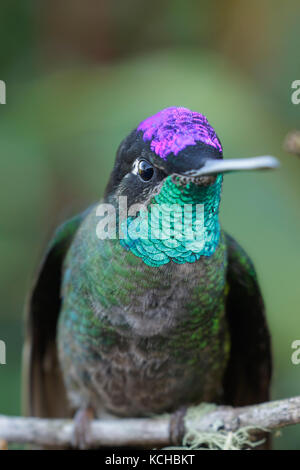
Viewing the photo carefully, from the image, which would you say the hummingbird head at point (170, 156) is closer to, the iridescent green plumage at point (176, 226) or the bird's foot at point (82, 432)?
the iridescent green plumage at point (176, 226)

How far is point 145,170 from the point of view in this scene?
1565mm

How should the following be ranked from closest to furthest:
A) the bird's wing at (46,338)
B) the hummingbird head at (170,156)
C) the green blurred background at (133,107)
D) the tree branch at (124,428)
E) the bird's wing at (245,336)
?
the hummingbird head at (170,156) < the tree branch at (124,428) < the bird's wing at (245,336) < the bird's wing at (46,338) < the green blurred background at (133,107)

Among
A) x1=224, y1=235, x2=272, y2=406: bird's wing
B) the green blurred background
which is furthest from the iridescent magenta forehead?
the green blurred background

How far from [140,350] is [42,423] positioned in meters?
0.47

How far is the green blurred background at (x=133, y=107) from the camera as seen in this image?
2539 millimetres

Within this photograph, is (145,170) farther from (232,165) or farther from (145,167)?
(232,165)

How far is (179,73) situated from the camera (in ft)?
10.1

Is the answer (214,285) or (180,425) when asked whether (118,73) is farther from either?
(180,425)

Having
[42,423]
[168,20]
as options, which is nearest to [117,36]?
[168,20]

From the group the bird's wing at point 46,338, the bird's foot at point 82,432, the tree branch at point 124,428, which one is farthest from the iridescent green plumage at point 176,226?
the bird's foot at point 82,432

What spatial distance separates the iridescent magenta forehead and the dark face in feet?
0.06

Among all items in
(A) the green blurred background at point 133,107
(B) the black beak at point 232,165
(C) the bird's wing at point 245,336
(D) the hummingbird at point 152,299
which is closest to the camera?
(B) the black beak at point 232,165

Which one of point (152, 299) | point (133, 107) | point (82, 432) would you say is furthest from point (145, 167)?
point (133, 107)

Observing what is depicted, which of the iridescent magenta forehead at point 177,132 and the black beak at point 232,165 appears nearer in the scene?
the black beak at point 232,165
